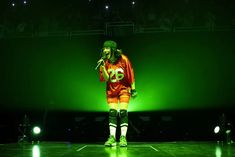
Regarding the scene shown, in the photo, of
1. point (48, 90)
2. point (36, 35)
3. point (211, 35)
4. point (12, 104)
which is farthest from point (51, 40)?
point (211, 35)

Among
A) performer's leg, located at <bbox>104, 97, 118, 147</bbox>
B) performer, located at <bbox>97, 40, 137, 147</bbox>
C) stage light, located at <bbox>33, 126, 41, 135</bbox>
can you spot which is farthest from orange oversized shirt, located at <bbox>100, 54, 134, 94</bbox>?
stage light, located at <bbox>33, 126, 41, 135</bbox>

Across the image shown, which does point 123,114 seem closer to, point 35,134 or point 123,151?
point 123,151

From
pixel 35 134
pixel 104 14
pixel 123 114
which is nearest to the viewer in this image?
pixel 123 114

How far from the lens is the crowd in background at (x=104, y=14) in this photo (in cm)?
774

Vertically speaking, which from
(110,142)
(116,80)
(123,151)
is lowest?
(123,151)

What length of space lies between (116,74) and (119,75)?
4cm

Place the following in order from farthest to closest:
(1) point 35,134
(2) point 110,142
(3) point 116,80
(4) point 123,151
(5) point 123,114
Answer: (1) point 35,134
(3) point 116,80
(5) point 123,114
(2) point 110,142
(4) point 123,151

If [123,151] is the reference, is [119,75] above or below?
above

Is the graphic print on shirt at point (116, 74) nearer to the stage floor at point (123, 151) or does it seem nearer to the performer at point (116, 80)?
the performer at point (116, 80)

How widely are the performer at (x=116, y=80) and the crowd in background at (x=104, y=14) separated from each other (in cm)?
324

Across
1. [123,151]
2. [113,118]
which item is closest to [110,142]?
[113,118]

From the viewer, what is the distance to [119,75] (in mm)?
4457

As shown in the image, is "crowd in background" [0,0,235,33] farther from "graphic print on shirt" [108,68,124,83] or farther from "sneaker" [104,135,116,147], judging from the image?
"sneaker" [104,135,116,147]

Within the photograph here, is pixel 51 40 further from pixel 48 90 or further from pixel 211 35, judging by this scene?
pixel 211 35
